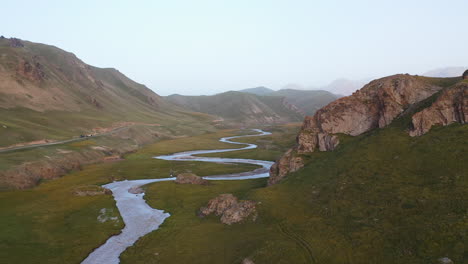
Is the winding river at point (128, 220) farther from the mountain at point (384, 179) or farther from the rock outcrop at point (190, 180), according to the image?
the mountain at point (384, 179)

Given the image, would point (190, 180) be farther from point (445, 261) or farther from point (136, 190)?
point (445, 261)

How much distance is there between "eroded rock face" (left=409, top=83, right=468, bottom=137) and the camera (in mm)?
49281

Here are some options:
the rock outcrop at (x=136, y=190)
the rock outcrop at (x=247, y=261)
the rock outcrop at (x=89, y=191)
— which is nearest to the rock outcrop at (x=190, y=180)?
the rock outcrop at (x=136, y=190)

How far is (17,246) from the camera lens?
47156 millimetres

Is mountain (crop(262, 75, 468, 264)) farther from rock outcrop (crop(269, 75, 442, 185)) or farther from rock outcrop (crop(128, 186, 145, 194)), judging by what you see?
rock outcrop (crop(128, 186, 145, 194))

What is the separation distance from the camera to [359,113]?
70938 millimetres

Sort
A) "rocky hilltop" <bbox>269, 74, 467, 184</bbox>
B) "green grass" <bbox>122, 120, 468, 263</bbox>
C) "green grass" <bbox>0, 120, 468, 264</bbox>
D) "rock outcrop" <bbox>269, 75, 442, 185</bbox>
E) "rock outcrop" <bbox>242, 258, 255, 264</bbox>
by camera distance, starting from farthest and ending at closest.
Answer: "rock outcrop" <bbox>269, 75, 442, 185</bbox>
"rocky hilltop" <bbox>269, 74, 467, 184</bbox>
"rock outcrop" <bbox>242, 258, 255, 264</bbox>
"green grass" <bbox>0, 120, 468, 264</bbox>
"green grass" <bbox>122, 120, 468, 263</bbox>

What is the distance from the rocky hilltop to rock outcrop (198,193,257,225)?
18636mm

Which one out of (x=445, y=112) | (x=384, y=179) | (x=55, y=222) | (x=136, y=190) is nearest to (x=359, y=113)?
(x=445, y=112)

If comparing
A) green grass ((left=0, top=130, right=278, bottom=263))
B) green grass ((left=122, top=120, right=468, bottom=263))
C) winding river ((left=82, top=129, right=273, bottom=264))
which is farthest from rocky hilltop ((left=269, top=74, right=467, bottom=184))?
green grass ((left=0, top=130, right=278, bottom=263))

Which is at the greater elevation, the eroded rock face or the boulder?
the eroded rock face

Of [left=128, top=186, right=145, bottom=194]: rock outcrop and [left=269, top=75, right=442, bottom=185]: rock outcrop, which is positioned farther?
[left=128, top=186, right=145, bottom=194]: rock outcrop

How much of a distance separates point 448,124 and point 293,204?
90.6ft

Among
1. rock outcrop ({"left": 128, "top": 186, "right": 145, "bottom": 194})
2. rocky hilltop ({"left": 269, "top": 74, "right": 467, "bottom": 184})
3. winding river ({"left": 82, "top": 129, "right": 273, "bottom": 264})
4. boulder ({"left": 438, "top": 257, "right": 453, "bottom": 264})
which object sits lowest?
rock outcrop ({"left": 128, "top": 186, "right": 145, "bottom": 194})
